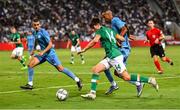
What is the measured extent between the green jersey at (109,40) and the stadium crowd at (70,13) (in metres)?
45.3

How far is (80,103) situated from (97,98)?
119cm

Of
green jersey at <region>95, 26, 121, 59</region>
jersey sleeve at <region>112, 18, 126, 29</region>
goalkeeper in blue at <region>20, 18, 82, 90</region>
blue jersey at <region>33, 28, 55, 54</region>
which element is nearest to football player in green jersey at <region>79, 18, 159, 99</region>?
green jersey at <region>95, 26, 121, 59</region>

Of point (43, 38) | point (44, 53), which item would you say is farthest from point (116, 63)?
point (43, 38)

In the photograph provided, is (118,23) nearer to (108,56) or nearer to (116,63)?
(108,56)

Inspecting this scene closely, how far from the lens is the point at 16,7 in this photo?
209 ft

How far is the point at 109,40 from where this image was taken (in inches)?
617

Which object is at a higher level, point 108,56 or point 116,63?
point 108,56

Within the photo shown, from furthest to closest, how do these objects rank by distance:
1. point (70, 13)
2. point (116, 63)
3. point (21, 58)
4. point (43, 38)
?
1. point (70, 13)
2. point (21, 58)
3. point (43, 38)
4. point (116, 63)

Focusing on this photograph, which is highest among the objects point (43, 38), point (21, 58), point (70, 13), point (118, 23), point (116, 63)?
point (70, 13)

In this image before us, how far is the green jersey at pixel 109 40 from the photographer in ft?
51.3

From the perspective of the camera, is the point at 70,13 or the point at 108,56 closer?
the point at 108,56

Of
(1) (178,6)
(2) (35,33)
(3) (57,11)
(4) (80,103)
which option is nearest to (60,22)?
(3) (57,11)

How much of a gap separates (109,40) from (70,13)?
170 feet

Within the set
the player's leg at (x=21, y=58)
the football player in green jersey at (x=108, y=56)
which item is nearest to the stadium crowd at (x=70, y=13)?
the player's leg at (x=21, y=58)
